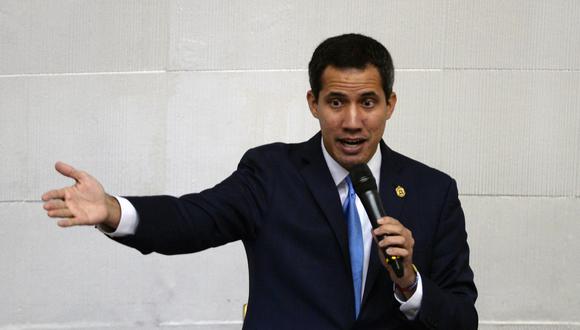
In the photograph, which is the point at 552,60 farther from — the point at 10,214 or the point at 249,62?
the point at 10,214

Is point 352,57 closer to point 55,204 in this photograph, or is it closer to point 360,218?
point 360,218

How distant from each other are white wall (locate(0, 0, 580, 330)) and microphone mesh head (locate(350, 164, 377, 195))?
8.01 ft

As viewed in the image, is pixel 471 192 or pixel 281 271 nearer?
pixel 281 271

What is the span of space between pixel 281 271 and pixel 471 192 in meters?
2.47

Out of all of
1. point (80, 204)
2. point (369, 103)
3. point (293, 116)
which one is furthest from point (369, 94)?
point (293, 116)

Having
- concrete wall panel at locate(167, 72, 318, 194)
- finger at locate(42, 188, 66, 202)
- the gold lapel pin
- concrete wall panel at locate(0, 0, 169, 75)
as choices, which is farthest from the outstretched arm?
concrete wall panel at locate(0, 0, 169, 75)

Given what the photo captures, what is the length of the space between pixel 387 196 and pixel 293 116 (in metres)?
2.22

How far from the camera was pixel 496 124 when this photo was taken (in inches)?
194

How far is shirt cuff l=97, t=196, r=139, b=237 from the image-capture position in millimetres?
2449

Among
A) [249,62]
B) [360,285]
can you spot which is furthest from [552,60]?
[360,285]

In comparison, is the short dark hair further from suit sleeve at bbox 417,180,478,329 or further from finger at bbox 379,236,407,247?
finger at bbox 379,236,407,247

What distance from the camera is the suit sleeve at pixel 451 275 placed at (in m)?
2.61

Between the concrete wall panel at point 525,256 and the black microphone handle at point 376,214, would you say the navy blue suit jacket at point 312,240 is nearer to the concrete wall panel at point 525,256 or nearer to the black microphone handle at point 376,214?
the black microphone handle at point 376,214

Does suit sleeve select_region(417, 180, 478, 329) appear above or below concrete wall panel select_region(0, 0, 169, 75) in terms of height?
below
